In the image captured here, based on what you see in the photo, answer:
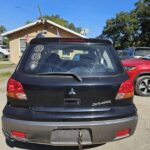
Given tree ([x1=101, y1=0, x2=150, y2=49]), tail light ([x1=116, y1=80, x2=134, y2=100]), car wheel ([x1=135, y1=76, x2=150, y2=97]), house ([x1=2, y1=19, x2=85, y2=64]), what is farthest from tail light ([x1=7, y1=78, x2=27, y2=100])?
tree ([x1=101, y1=0, x2=150, y2=49])

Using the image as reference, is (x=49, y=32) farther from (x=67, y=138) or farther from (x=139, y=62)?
(x=67, y=138)

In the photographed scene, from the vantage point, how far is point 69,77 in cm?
461

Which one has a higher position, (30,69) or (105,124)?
(30,69)

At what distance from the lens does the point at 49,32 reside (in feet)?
101

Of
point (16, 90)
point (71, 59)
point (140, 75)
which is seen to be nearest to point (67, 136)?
point (16, 90)

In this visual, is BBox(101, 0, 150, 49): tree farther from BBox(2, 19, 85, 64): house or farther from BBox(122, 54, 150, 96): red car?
BBox(122, 54, 150, 96): red car

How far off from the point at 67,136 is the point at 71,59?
124 cm

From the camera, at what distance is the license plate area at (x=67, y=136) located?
14.8ft

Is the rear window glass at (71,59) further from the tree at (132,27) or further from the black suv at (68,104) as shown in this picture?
the tree at (132,27)

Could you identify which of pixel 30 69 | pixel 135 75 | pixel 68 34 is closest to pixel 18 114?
pixel 30 69

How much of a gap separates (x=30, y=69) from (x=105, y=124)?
1.28 metres

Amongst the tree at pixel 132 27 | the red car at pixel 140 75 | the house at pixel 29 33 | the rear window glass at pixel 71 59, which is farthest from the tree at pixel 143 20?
the rear window glass at pixel 71 59

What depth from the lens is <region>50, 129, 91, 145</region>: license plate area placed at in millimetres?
4512

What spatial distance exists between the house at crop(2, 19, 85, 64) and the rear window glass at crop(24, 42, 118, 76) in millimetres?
25337
